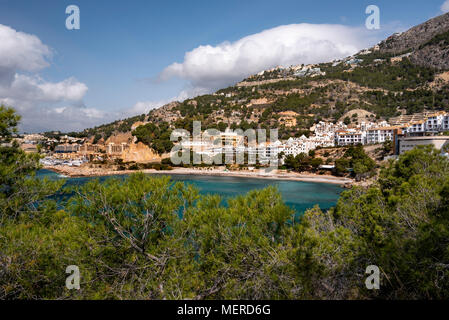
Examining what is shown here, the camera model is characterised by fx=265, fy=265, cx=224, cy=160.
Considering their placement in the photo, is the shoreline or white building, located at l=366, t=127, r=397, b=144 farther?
white building, located at l=366, t=127, r=397, b=144

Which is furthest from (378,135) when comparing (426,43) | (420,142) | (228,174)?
(426,43)

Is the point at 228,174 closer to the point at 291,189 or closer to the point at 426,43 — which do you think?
the point at 291,189

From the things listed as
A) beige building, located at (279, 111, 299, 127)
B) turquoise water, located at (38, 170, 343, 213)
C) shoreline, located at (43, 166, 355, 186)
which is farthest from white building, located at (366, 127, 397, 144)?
beige building, located at (279, 111, 299, 127)

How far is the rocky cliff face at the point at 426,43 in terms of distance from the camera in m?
57.5

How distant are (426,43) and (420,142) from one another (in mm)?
54412

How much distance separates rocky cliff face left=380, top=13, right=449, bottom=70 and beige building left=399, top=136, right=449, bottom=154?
43928mm

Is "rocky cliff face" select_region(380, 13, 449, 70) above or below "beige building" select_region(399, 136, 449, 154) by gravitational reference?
above

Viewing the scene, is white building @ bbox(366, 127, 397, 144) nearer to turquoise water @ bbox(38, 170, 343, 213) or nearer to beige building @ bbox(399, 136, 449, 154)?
beige building @ bbox(399, 136, 449, 154)

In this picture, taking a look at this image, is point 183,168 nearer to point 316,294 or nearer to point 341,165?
point 341,165

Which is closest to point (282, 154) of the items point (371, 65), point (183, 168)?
point (183, 168)

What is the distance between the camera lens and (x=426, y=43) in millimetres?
62594

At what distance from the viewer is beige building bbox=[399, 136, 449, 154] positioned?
901 inches

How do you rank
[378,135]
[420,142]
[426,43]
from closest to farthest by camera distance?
[420,142]
[378,135]
[426,43]

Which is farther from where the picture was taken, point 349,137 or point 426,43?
point 426,43
